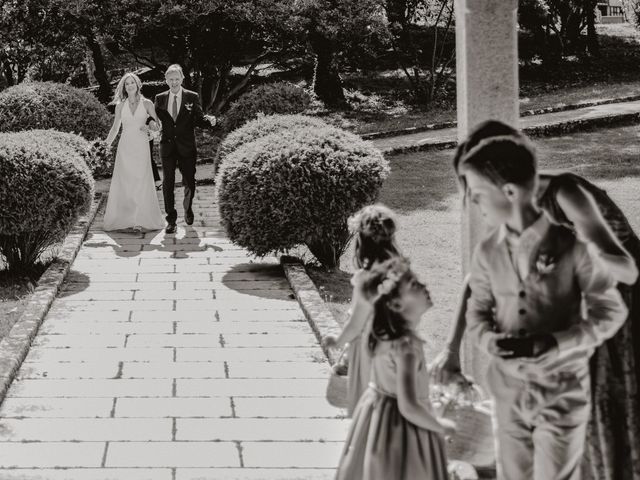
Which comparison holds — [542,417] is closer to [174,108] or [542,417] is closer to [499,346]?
[499,346]

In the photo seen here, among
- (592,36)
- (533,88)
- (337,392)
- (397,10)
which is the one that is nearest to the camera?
(337,392)

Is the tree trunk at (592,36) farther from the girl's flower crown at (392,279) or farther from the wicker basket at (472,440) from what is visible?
the girl's flower crown at (392,279)

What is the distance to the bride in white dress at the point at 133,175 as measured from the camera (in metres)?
14.2

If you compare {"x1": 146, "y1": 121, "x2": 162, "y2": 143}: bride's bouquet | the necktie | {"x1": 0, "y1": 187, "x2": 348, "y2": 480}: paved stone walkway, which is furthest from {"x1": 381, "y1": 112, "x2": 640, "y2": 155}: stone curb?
{"x1": 0, "y1": 187, "x2": 348, "y2": 480}: paved stone walkway

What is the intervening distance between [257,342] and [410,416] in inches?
190

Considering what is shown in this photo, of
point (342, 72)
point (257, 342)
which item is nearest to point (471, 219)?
point (257, 342)

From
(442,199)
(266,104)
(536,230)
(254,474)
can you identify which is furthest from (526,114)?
(536,230)

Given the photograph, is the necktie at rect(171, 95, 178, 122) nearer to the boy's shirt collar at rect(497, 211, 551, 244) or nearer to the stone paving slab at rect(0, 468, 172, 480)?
the stone paving slab at rect(0, 468, 172, 480)

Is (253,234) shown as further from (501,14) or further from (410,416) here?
(410,416)

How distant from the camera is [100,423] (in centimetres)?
759

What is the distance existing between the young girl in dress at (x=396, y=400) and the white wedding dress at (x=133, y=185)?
940 cm

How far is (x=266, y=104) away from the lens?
19.5 metres

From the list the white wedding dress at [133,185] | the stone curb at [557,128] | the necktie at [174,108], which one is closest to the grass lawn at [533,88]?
the stone curb at [557,128]

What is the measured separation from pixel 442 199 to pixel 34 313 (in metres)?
7.13
